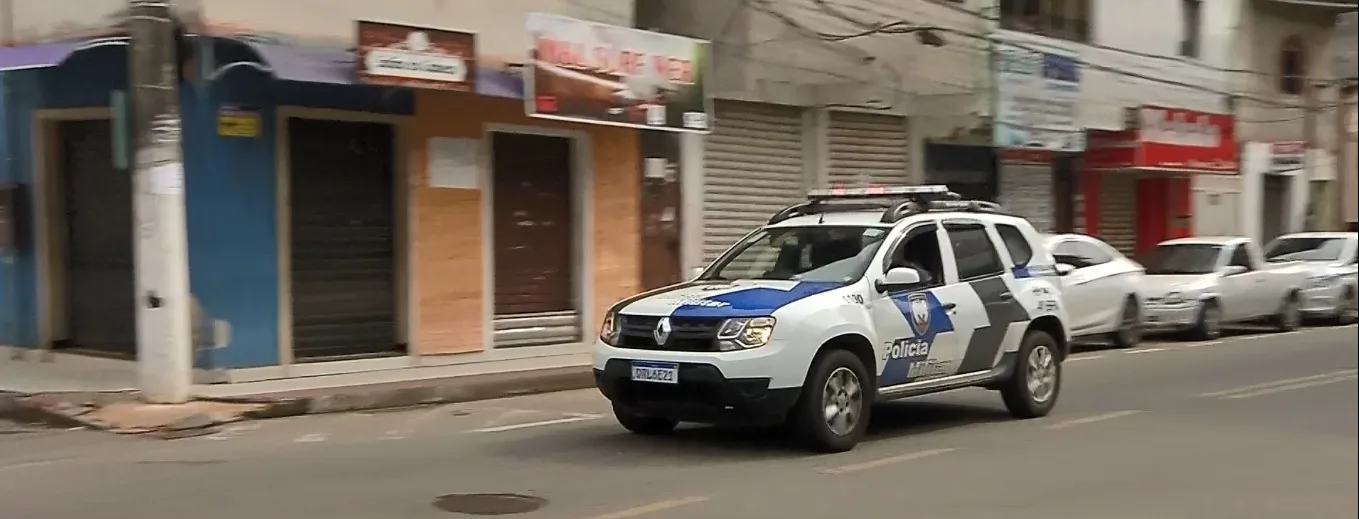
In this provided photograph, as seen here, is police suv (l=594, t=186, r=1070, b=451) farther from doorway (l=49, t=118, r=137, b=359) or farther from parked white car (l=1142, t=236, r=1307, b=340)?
parked white car (l=1142, t=236, r=1307, b=340)

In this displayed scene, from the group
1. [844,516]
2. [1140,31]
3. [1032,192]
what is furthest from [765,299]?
[1140,31]

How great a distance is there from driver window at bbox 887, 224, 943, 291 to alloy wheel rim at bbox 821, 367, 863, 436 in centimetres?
101

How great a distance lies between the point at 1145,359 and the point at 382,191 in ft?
31.1

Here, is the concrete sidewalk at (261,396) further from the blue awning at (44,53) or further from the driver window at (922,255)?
the driver window at (922,255)

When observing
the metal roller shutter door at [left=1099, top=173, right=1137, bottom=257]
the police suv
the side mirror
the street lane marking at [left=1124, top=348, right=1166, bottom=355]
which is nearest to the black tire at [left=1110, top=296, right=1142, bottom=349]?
the street lane marking at [left=1124, top=348, right=1166, bottom=355]

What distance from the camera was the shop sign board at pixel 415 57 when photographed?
1270 cm

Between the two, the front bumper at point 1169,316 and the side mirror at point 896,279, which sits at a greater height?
the side mirror at point 896,279

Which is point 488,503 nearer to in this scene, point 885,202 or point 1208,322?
point 885,202

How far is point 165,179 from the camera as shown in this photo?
1134cm

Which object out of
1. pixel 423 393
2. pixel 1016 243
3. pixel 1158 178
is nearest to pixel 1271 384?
pixel 1016 243

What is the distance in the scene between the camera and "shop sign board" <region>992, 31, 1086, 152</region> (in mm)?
22219

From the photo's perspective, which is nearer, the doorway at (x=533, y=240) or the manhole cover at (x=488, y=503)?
the manhole cover at (x=488, y=503)

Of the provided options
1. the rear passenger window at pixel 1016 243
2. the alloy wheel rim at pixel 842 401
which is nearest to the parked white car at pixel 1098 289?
the rear passenger window at pixel 1016 243

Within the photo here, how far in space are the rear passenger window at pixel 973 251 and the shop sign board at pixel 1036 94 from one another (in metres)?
11.0
